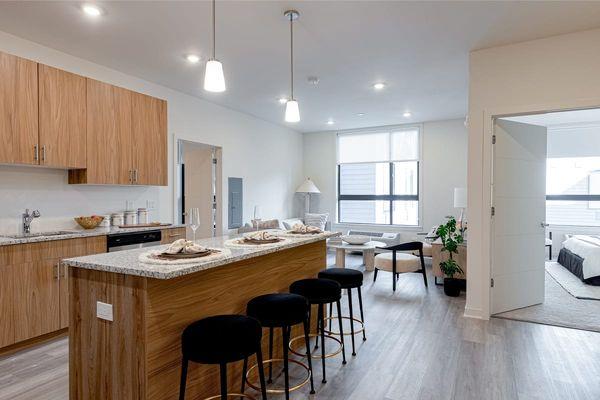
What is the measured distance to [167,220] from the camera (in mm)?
4906

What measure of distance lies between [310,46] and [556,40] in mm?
2338

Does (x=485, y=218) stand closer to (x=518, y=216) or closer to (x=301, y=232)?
(x=518, y=216)

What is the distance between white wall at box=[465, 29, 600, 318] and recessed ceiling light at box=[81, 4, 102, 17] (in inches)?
139

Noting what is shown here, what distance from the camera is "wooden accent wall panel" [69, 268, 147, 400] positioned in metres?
1.75

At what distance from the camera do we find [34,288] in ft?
9.89

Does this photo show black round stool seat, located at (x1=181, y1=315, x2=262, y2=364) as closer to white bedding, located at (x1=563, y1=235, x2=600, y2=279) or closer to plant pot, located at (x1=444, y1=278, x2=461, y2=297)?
plant pot, located at (x1=444, y1=278, x2=461, y2=297)

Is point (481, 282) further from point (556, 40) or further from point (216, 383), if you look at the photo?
point (216, 383)

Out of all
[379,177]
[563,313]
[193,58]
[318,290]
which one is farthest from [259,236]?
[379,177]

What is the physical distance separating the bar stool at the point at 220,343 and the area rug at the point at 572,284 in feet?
15.2

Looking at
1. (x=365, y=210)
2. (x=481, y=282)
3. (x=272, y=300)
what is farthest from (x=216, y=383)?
(x=365, y=210)

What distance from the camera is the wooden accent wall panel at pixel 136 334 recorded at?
68.9 inches

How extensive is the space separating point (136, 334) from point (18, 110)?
2551 mm

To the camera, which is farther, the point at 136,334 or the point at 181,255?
the point at 181,255

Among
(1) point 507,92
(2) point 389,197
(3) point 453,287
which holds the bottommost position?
(3) point 453,287
